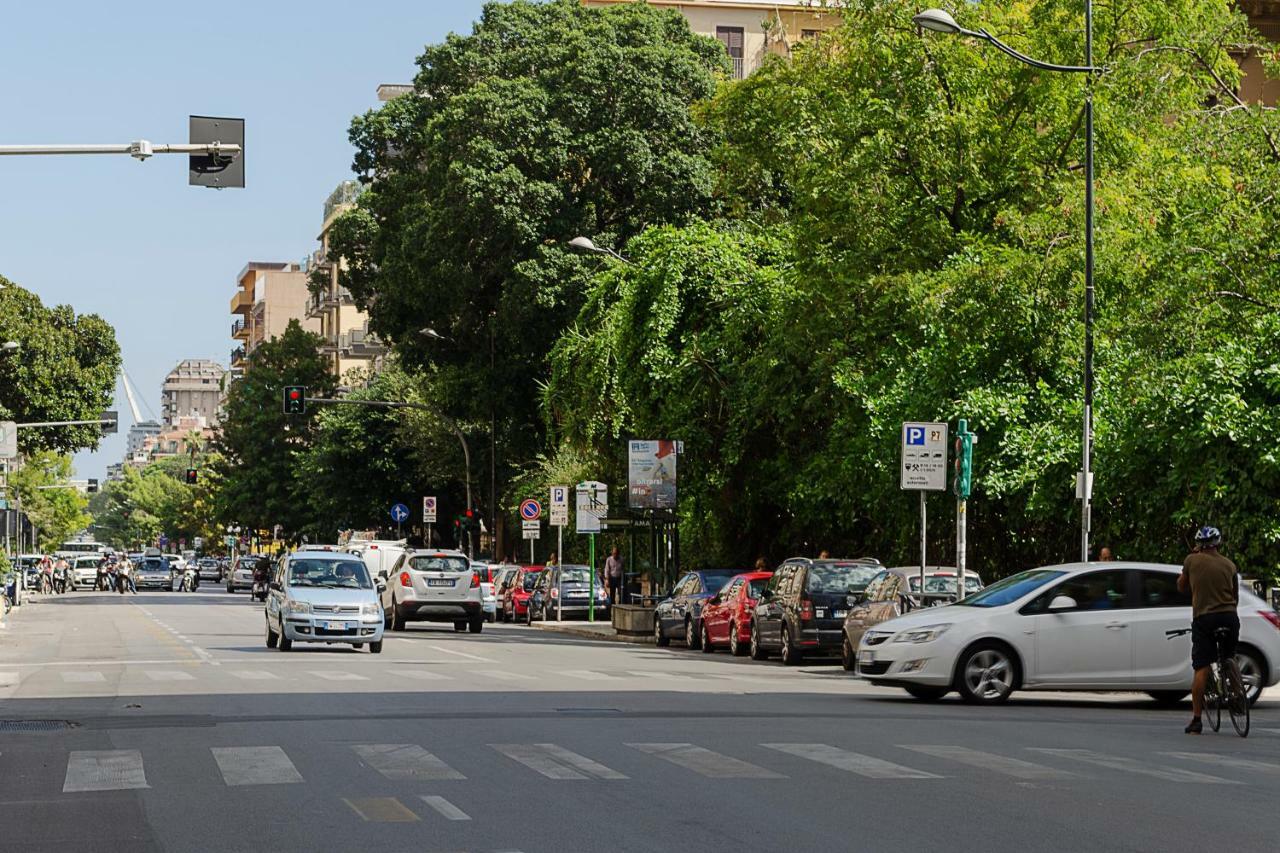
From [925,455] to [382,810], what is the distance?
17.0 meters

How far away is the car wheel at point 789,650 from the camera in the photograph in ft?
98.7

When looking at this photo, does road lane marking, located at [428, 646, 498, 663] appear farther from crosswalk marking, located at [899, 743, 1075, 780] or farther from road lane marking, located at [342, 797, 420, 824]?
road lane marking, located at [342, 797, 420, 824]

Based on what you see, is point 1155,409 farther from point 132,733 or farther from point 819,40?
point 132,733

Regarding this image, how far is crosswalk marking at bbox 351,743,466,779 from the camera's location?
1295cm

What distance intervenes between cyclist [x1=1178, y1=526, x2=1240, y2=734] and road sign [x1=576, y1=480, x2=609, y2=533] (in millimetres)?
28713

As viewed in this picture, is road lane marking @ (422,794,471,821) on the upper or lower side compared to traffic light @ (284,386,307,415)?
lower

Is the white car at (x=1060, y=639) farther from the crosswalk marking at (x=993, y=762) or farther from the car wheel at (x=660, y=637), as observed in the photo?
the car wheel at (x=660, y=637)

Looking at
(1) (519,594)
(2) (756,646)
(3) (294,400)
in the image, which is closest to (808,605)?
(2) (756,646)

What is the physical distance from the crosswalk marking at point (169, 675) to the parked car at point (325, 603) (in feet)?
17.5

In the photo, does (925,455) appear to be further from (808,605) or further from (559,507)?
(559,507)

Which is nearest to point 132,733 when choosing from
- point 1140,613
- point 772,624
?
point 1140,613

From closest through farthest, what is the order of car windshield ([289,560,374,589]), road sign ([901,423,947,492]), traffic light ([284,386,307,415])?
road sign ([901,423,947,492]) < car windshield ([289,560,374,589]) < traffic light ([284,386,307,415])

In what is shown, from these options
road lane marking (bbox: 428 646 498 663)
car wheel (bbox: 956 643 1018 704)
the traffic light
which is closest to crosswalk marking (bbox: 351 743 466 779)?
car wheel (bbox: 956 643 1018 704)

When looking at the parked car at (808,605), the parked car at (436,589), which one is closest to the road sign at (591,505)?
the parked car at (436,589)
